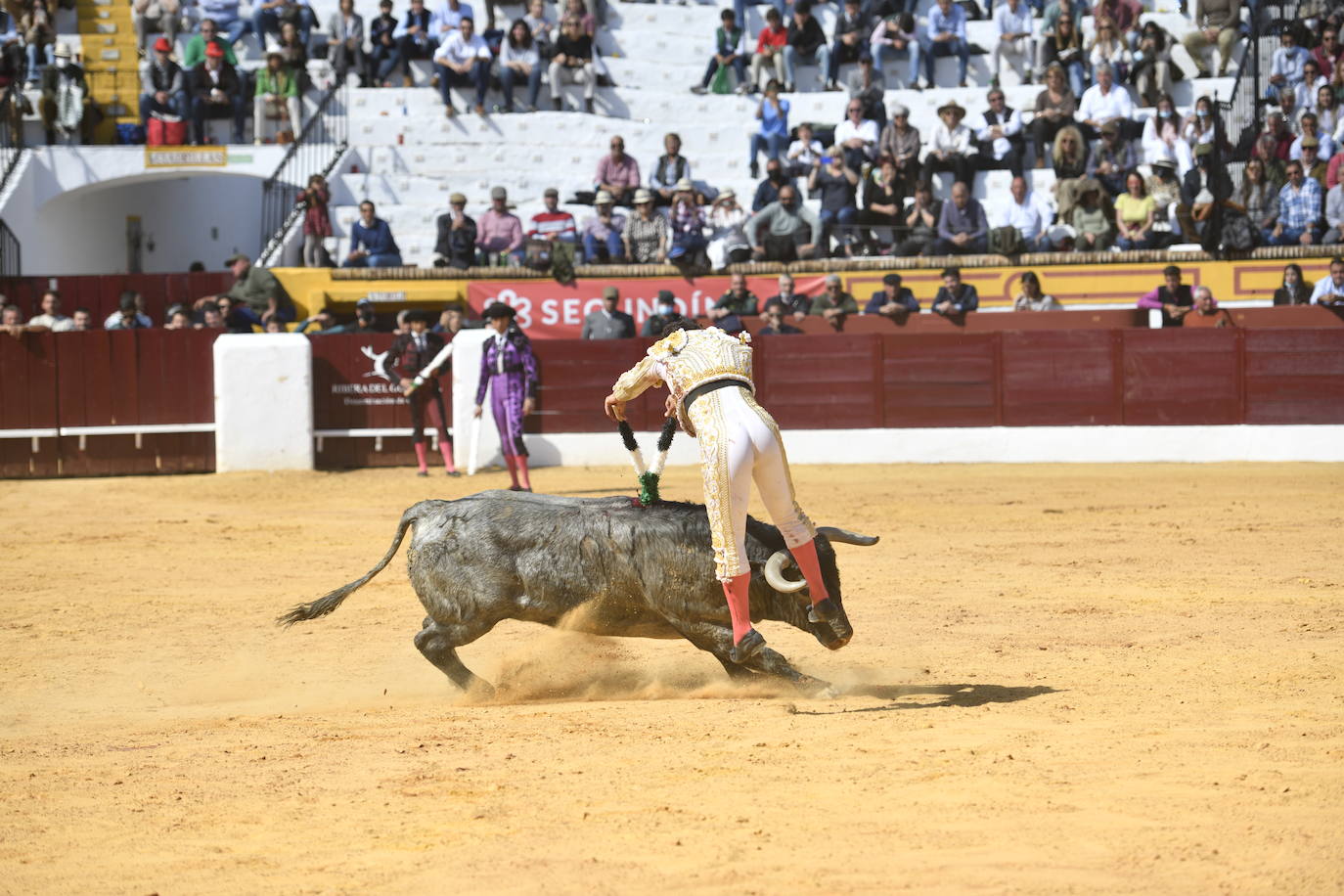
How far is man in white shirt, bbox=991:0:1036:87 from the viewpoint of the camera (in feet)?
64.6

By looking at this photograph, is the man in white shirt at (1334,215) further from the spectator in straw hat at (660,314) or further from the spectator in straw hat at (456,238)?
Answer: the spectator in straw hat at (456,238)

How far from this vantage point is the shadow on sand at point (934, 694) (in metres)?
5.81

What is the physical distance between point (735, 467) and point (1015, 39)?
1540cm

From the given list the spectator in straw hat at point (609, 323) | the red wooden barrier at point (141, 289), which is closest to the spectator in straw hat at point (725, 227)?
the spectator in straw hat at point (609, 323)

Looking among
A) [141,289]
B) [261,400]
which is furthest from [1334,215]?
[141,289]

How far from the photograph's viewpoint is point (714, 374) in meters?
5.99

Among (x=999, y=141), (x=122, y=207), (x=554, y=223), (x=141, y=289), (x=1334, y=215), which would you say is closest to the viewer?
(x=1334, y=215)

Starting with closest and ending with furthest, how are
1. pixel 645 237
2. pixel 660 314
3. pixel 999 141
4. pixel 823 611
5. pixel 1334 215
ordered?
pixel 823 611, pixel 1334 215, pixel 660 314, pixel 645 237, pixel 999 141

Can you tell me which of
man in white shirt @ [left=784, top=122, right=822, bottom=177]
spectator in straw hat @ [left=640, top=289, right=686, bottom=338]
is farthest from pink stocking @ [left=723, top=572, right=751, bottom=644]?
man in white shirt @ [left=784, top=122, right=822, bottom=177]

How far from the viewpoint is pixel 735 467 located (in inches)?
230

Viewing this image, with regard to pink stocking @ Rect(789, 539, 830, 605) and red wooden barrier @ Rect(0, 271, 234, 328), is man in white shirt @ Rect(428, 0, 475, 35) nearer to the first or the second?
red wooden barrier @ Rect(0, 271, 234, 328)

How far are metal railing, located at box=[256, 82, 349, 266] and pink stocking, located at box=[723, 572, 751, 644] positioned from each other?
14.3 meters

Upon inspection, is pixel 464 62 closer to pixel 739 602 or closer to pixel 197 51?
pixel 197 51

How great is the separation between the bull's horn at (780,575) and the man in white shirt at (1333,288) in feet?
35.6
